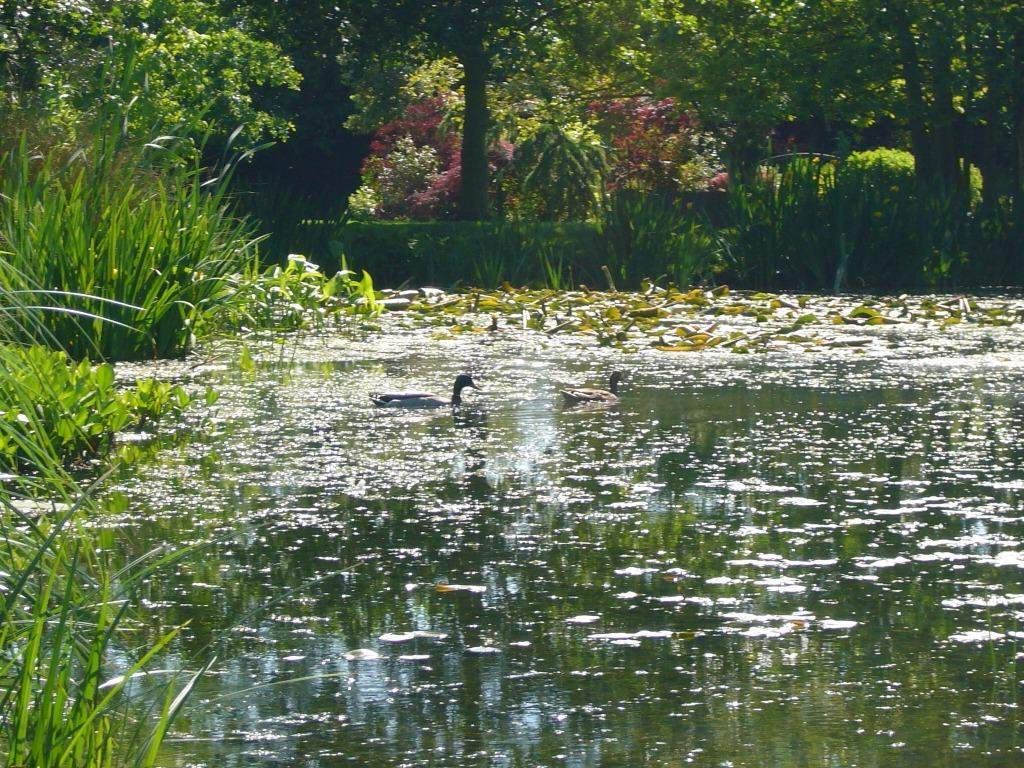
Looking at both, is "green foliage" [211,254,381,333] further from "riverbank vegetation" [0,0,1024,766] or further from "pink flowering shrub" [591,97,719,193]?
"pink flowering shrub" [591,97,719,193]

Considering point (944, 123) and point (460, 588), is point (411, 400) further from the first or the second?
point (944, 123)

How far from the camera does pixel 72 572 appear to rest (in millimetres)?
2873

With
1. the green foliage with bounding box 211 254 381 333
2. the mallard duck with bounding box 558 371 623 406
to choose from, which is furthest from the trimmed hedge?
the mallard duck with bounding box 558 371 623 406

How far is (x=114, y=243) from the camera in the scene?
33.1ft

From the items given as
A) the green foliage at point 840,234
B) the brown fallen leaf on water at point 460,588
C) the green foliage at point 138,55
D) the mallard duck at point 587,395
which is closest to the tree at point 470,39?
the green foliage at point 138,55

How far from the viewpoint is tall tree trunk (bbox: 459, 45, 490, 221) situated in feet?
79.9

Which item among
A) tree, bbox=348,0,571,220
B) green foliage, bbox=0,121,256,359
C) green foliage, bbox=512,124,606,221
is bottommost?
green foliage, bbox=0,121,256,359

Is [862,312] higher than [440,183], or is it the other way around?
[440,183]

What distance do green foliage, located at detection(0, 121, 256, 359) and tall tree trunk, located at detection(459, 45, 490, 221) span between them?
12982 millimetres

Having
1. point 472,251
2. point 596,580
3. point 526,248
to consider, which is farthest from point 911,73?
point 596,580

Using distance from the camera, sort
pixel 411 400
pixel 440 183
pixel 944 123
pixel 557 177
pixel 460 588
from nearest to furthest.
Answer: pixel 460 588 → pixel 411 400 → pixel 944 123 → pixel 557 177 → pixel 440 183

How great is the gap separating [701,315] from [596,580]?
388 inches

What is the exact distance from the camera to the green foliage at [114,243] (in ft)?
31.8

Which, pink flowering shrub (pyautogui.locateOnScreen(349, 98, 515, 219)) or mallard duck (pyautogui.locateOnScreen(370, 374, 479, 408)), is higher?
pink flowering shrub (pyautogui.locateOnScreen(349, 98, 515, 219))
